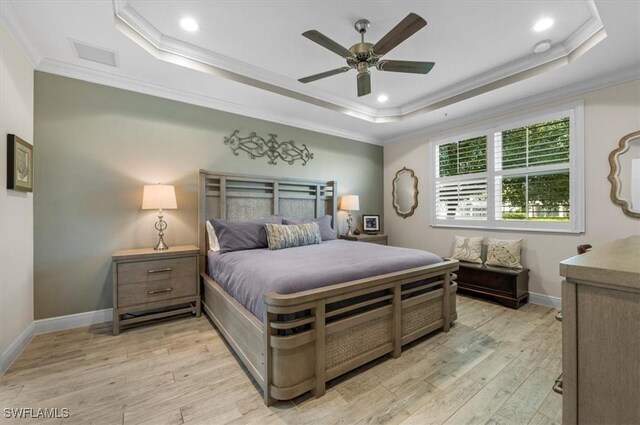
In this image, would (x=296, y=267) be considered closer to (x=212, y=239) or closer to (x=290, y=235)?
(x=290, y=235)

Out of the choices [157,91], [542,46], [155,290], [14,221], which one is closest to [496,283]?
[542,46]

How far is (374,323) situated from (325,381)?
57 cm

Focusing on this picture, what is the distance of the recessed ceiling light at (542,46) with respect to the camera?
263cm

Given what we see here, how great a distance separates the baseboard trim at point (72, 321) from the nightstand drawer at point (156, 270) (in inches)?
24.7

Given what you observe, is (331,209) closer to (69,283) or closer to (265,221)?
(265,221)

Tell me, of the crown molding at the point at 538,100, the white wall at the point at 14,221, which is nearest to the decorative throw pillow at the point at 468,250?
the crown molding at the point at 538,100

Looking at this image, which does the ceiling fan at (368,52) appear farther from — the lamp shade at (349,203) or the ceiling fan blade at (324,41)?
the lamp shade at (349,203)

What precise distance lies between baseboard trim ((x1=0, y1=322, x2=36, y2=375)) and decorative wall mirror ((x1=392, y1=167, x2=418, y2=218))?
5.17m

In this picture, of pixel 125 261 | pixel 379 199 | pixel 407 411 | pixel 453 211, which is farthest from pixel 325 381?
pixel 379 199

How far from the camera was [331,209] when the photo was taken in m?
4.72

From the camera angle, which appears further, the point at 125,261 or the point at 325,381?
the point at 125,261

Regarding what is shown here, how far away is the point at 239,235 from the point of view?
3.16m

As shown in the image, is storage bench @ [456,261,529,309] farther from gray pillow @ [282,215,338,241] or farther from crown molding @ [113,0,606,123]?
crown molding @ [113,0,606,123]

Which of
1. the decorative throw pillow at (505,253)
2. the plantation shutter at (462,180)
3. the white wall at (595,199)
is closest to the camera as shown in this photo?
the white wall at (595,199)
